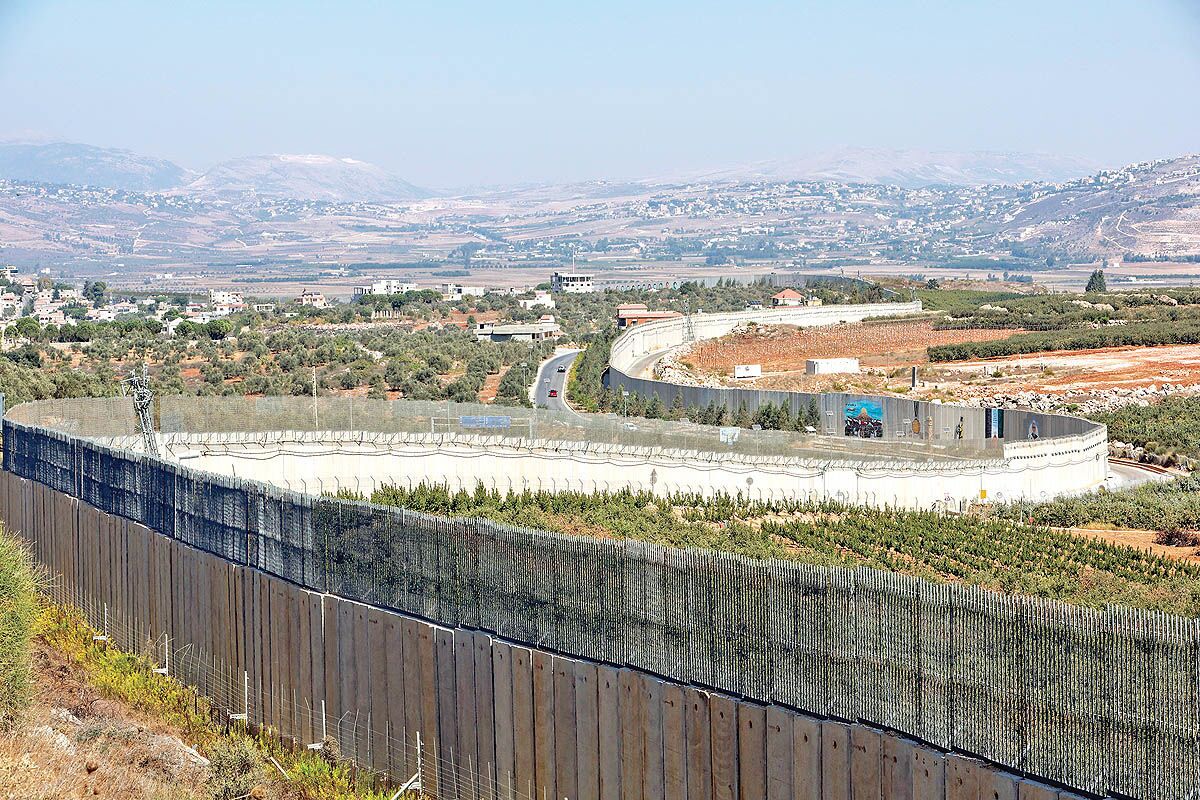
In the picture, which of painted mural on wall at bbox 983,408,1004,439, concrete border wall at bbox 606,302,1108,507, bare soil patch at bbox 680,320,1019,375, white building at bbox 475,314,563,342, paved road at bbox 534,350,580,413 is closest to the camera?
concrete border wall at bbox 606,302,1108,507

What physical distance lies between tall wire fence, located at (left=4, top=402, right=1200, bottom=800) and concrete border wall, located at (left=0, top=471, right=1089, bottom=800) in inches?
6.1

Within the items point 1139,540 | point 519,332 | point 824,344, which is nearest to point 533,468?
point 1139,540

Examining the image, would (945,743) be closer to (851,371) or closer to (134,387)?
(134,387)

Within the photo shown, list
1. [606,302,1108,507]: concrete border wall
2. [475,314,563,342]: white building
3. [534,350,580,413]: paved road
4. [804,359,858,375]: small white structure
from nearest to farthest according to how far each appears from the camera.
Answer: [606,302,1108,507]: concrete border wall
[534,350,580,413]: paved road
[804,359,858,375]: small white structure
[475,314,563,342]: white building

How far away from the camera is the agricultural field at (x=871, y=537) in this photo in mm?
20827

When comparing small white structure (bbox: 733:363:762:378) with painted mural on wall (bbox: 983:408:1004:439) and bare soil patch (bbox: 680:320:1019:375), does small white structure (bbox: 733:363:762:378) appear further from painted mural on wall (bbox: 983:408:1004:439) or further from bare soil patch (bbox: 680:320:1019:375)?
painted mural on wall (bbox: 983:408:1004:439)

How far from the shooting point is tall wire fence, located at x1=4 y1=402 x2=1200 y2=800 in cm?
760

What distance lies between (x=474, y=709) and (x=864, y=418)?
36.9m

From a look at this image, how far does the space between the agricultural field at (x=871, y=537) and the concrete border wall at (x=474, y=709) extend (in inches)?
319

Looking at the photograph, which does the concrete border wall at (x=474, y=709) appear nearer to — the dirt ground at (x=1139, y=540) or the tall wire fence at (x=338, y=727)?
the tall wire fence at (x=338, y=727)

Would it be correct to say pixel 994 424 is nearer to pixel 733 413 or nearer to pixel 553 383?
pixel 733 413

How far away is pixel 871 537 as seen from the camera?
84.2ft

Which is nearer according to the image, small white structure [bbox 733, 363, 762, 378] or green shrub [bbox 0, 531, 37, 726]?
green shrub [bbox 0, 531, 37, 726]

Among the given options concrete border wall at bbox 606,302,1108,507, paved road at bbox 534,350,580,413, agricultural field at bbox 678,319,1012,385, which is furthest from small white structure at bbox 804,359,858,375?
paved road at bbox 534,350,580,413
